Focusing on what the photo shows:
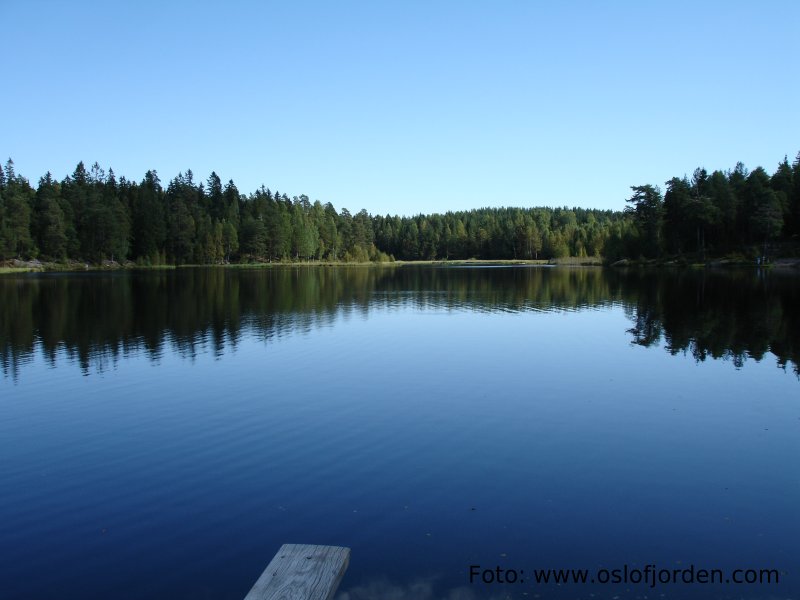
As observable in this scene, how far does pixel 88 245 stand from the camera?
137m

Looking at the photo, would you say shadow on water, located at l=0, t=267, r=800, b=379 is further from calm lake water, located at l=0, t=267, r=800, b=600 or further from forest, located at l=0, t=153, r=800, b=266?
forest, located at l=0, t=153, r=800, b=266

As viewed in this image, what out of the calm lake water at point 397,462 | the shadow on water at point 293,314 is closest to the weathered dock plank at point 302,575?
the calm lake water at point 397,462

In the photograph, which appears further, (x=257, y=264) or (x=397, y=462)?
(x=257, y=264)

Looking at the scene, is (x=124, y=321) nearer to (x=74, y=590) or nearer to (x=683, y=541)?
(x=74, y=590)

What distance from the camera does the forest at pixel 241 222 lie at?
116 metres

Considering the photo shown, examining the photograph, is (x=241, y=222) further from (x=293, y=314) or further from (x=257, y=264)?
(x=293, y=314)

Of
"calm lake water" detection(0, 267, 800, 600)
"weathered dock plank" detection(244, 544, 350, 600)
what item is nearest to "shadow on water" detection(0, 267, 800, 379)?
"calm lake water" detection(0, 267, 800, 600)

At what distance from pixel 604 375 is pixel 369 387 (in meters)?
9.74

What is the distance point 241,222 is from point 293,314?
12996 centimetres

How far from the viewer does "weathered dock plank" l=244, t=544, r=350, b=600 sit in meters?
5.54

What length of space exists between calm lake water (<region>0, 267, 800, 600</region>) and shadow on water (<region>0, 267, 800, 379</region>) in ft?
1.71

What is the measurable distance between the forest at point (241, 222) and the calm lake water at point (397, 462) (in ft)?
327

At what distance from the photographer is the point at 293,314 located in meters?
45.9

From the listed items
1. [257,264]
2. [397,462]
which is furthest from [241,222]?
[397,462]
